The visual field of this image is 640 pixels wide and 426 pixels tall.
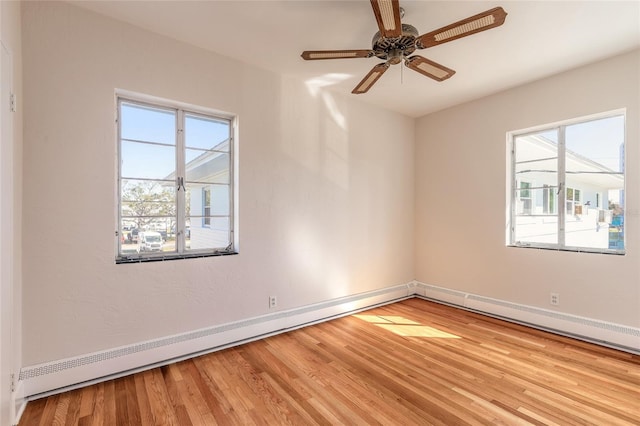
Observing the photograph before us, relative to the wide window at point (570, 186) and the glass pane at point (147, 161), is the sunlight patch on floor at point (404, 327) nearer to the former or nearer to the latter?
the wide window at point (570, 186)

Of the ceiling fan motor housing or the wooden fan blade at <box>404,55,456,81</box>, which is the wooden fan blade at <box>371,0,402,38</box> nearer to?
the ceiling fan motor housing

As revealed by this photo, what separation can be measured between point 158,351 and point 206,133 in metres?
2.05

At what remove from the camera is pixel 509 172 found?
12.3 feet

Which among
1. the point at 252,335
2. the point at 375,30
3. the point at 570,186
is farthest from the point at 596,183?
the point at 252,335

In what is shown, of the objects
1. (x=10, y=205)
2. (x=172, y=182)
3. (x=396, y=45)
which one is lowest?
(x=10, y=205)

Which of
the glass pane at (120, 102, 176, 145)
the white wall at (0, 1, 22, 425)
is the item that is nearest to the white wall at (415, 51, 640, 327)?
the glass pane at (120, 102, 176, 145)

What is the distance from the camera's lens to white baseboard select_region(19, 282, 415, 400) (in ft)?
6.92

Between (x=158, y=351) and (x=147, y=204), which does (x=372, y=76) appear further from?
(x=158, y=351)

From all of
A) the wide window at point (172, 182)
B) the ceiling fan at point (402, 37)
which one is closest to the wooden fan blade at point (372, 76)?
the ceiling fan at point (402, 37)

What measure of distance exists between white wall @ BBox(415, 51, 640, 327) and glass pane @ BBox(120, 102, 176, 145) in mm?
3614

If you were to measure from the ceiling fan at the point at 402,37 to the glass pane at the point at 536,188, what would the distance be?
6.11ft

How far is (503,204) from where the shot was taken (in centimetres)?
375

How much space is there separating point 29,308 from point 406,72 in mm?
3871

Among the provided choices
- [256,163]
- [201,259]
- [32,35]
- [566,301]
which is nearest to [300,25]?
[256,163]
